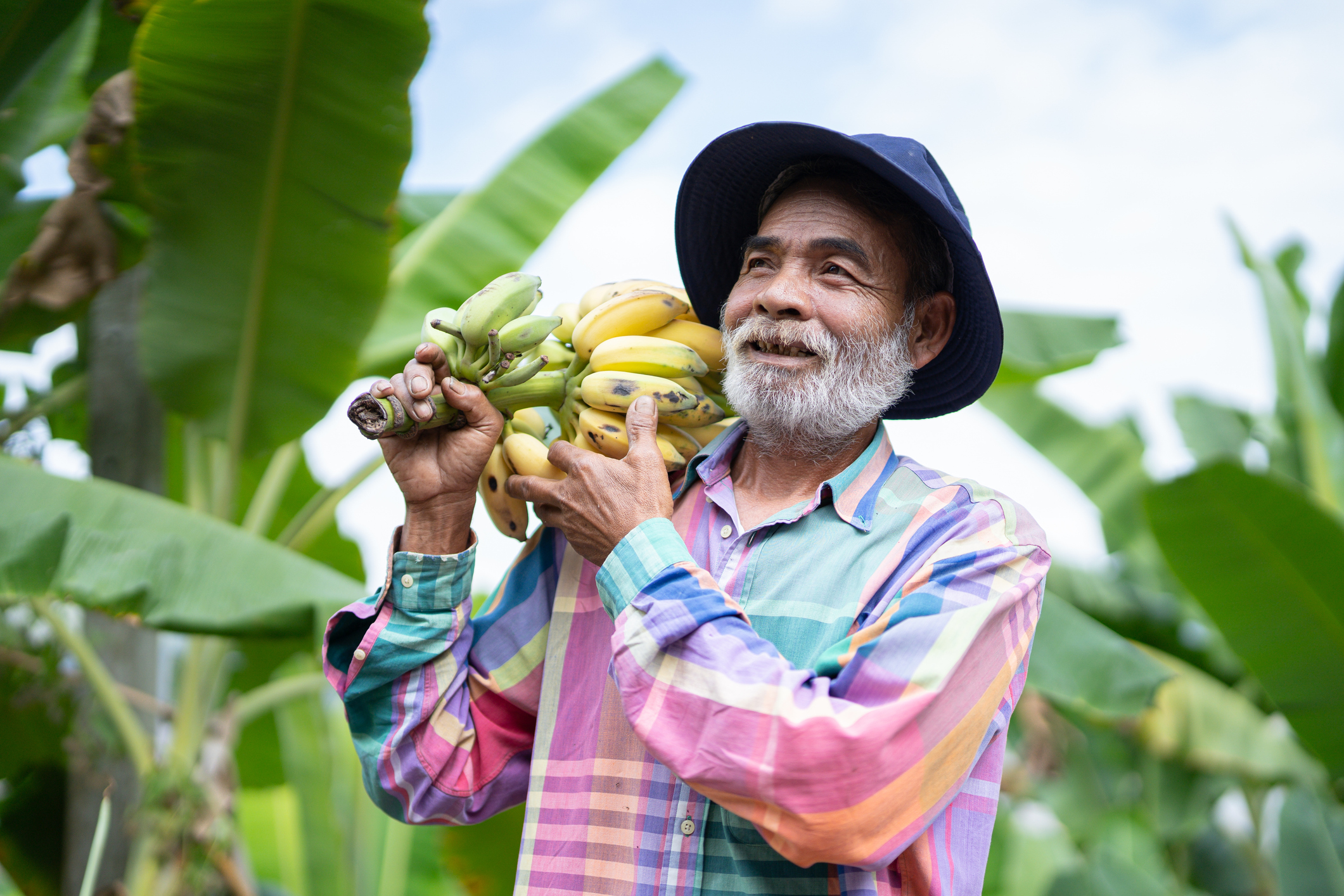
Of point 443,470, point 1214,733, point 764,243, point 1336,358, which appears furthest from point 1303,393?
point 443,470

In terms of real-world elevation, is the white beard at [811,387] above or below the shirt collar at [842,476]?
above

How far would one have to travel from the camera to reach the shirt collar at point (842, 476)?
1.58m

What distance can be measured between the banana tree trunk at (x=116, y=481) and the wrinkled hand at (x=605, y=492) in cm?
235

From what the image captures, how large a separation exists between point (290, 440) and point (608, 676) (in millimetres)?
2024

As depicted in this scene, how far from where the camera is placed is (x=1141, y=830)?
22.4 feet

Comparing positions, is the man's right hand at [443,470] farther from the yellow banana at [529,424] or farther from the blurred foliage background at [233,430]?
the blurred foliage background at [233,430]

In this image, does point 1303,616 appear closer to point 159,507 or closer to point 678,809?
point 678,809

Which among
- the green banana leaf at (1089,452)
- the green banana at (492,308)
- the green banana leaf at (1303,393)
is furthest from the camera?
the green banana leaf at (1089,452)

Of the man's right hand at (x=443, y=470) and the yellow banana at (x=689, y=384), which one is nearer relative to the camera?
the man's right hand at (x=443, y=470)

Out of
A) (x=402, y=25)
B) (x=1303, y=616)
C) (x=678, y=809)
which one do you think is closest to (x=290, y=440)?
(x=402, y=25)

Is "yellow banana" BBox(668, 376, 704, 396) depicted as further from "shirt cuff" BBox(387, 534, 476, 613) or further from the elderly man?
"shirt cuff" BBox(387, 534, 476, 613)

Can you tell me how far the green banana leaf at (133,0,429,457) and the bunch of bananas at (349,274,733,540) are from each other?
4.23ft

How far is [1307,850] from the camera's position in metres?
4.46

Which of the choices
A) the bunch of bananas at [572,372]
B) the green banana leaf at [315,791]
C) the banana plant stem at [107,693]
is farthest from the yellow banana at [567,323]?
the green banana leaf at [315,791]
